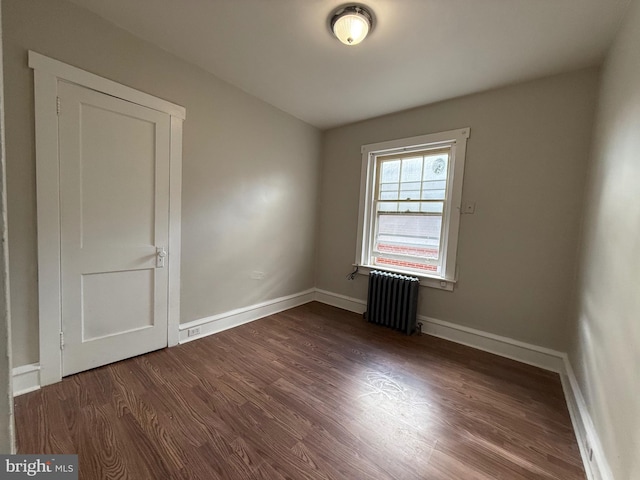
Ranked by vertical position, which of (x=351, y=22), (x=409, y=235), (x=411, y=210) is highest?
(x=351, y=22)

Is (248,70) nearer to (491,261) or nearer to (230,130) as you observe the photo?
(230,130)

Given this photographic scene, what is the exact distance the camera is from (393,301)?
3.04 m

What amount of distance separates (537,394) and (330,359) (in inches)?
62.7

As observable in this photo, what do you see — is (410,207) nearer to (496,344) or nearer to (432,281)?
(432,281)

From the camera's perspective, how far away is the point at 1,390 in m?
0.59

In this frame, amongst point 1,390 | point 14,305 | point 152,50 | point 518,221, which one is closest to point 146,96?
point 152,50

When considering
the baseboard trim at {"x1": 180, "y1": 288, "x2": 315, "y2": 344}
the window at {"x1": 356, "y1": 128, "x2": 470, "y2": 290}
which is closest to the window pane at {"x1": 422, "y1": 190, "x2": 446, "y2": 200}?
the window at {"x1": 356, "y1": 128, "x2": 470, "y2": 290}

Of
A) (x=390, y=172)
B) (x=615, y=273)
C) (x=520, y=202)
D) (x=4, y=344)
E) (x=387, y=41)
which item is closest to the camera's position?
(x=4, y=344)

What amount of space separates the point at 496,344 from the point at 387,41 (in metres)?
2.85

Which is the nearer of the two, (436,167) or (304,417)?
(304,417)

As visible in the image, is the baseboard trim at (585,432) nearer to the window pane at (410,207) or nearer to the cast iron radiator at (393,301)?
the cast iron radiator at (393,301)

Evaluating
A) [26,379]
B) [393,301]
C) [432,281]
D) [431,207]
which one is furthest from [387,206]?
[26,379]

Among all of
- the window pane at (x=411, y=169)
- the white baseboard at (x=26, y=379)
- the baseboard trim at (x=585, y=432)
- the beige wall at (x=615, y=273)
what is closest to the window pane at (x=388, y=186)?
the window pane at (x=411, y=169)

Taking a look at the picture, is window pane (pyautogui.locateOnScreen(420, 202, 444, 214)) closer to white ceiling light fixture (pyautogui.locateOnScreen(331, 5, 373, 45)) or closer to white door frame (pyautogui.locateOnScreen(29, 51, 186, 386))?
white ceiling light fixture (pyautogui.locateOnScreen(331, 5, 373, 45))
